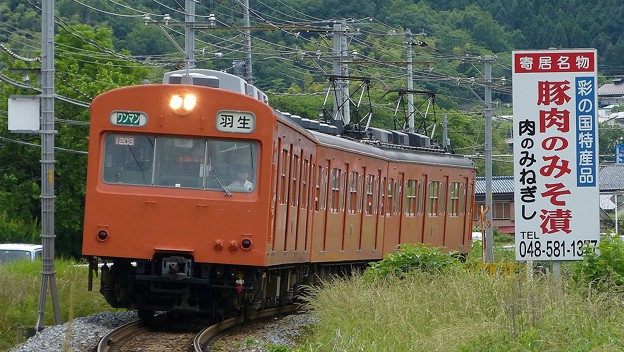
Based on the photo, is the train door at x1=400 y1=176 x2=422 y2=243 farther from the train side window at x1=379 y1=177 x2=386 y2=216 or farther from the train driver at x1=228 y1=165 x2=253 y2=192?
the train driver at x1=228 y1=165 x2=253 y2=192

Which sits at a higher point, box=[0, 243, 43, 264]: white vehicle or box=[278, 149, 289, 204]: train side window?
box=[278, 149, 289, 204]: train side window

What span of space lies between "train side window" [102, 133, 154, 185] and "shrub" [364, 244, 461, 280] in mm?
3274

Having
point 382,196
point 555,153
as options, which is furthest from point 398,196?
point 555,153

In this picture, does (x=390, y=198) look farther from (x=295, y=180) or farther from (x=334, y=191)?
(x=295, y=180)

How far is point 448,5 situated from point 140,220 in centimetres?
6458

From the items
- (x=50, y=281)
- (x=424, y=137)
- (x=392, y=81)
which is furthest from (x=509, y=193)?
(x=50, y=281)

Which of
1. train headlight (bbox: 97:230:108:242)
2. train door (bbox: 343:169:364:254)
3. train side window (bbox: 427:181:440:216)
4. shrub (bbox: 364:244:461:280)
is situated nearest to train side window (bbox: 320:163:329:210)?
train door (bbox: 343:169:364:254)

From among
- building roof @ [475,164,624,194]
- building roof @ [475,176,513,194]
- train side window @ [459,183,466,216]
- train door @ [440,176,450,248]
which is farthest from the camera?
building roof @ [475,164,624,194]

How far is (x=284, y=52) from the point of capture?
3278 centimetres

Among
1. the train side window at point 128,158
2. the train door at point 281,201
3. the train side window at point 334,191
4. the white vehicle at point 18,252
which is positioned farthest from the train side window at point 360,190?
the white vehicle at point 18,252

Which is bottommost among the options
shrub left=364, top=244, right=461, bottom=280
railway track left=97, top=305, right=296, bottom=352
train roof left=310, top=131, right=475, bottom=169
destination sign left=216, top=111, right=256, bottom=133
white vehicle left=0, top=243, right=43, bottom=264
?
railway track left=97, top=305, right=296, bottom=352

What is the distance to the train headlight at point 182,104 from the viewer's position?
14391 millimetres

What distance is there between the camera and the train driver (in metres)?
14.4

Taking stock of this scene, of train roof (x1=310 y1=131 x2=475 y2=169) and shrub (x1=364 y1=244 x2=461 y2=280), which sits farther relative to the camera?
train roof (x1=310 y1=131 x2=475 y2=169)
